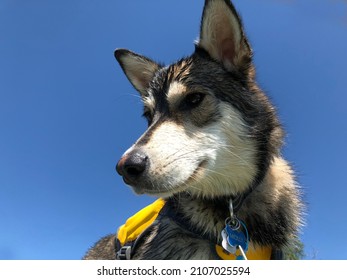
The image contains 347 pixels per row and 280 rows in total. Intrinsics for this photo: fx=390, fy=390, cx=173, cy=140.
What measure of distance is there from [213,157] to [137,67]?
2218mm

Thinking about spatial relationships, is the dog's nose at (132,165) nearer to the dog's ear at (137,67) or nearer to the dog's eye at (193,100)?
the dog's eye at (193,100)

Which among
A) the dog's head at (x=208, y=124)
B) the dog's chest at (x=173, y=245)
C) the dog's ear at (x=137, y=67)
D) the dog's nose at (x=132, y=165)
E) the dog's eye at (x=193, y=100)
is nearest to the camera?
the dog's nose at (x=132, y=165)

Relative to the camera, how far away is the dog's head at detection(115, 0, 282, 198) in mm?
3902

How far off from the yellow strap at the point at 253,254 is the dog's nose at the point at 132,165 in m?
1.23

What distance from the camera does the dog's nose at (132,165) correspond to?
147 inches

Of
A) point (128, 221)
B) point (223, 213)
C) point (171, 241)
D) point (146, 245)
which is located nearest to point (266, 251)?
point (223, 213)

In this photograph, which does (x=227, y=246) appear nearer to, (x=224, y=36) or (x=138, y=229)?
(x=138, y=229)

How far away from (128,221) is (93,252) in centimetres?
105

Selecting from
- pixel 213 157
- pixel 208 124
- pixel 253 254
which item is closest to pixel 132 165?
pixel 213 157

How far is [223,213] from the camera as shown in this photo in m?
4.37

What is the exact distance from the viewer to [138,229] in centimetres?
494

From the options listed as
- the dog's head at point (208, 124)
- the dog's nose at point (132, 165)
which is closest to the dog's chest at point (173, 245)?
the dog's head at point (208, 124)
